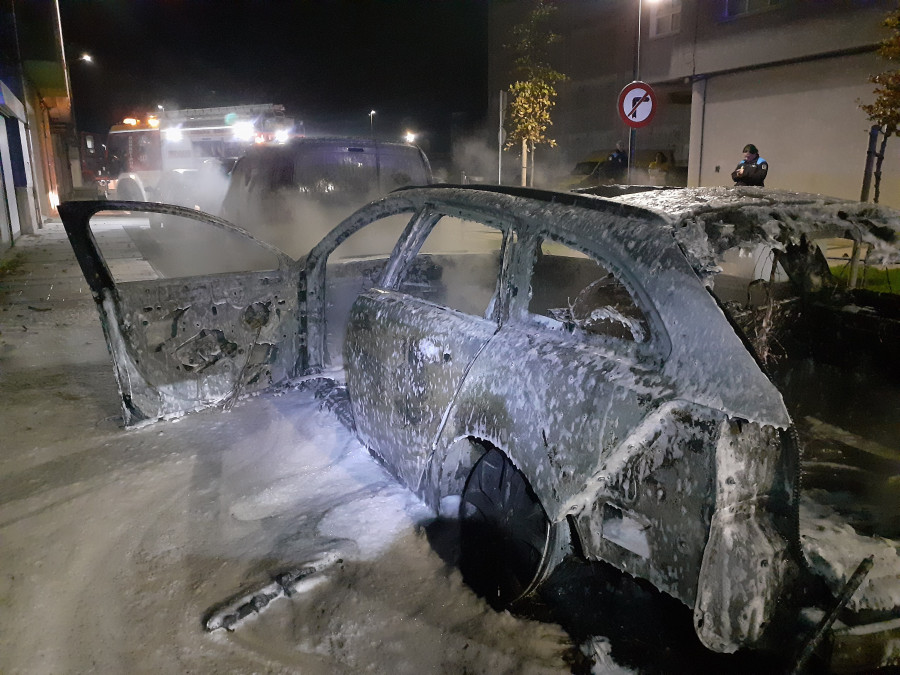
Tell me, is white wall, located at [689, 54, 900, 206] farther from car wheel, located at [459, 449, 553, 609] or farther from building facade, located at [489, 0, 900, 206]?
car wheel, located at [459, 449, 553, 609]

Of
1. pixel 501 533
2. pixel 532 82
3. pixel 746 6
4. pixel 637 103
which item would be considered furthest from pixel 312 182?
pixel 746 6

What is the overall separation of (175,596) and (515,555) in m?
1.44

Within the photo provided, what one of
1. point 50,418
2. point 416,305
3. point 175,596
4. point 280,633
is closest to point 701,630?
point 280,633

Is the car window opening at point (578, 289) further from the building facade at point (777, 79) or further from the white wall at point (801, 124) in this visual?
the white wall at point (801, 124)

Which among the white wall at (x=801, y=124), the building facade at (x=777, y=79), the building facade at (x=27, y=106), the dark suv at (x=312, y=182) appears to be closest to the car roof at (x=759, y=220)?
the dark suv at (x=312, y=182)

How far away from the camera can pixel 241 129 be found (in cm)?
1678

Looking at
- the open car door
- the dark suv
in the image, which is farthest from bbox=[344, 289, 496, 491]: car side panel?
the dark suv

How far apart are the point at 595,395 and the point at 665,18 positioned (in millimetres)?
21119

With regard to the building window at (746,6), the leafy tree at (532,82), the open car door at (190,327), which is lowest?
the open car door at (190,327)

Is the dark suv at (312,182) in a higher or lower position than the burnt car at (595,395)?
higher

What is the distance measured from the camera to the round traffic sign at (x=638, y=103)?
29.4ft

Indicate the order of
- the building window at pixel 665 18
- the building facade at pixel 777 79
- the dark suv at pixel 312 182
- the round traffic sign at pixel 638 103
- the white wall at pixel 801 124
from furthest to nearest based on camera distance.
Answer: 1. the building window at pixel 665 18
2. the white wall at pixel 801 124
3. the building facade at pixel 777 79
4. the round traffic sign at pixel 638 103
5. the dark suv at pixel 312 182

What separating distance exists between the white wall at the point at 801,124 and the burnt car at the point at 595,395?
12801 mm

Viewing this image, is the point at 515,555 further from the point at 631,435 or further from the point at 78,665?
the point at 78,665
